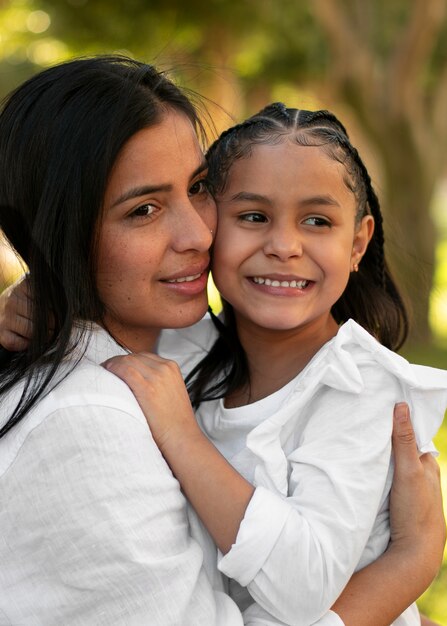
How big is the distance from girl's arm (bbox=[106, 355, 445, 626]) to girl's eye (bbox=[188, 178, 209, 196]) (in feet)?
1.73

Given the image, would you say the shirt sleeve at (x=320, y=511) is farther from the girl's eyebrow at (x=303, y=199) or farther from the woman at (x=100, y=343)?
the girl's eyebrow at (x=303, y=199)

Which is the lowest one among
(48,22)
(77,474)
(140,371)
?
(77,474)

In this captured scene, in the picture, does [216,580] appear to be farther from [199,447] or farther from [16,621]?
[16,621]

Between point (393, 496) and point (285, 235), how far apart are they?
0.78 m

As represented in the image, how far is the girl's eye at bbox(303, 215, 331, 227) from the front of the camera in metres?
2.64

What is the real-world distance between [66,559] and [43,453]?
24 centimetres

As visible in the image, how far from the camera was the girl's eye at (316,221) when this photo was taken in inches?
104

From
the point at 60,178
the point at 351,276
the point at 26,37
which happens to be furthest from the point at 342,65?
the point at 26,37


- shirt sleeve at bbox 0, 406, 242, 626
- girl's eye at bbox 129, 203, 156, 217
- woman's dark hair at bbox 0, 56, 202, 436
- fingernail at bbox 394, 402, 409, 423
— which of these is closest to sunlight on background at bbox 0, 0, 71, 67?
woman's dark hair at bbox 0, 56, 202, 436

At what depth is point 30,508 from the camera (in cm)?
203

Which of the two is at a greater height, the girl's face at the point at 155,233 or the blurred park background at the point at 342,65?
the blurred park background at the point at 342,65

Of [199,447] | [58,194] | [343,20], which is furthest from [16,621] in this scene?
[343,20]

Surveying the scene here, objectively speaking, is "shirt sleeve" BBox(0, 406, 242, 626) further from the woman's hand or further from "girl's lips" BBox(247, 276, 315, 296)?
"girl's lips" BBox(247, 276, 315, 296)

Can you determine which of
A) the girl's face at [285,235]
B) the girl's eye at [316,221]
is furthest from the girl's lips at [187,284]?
the girl's eye at [316,221]
